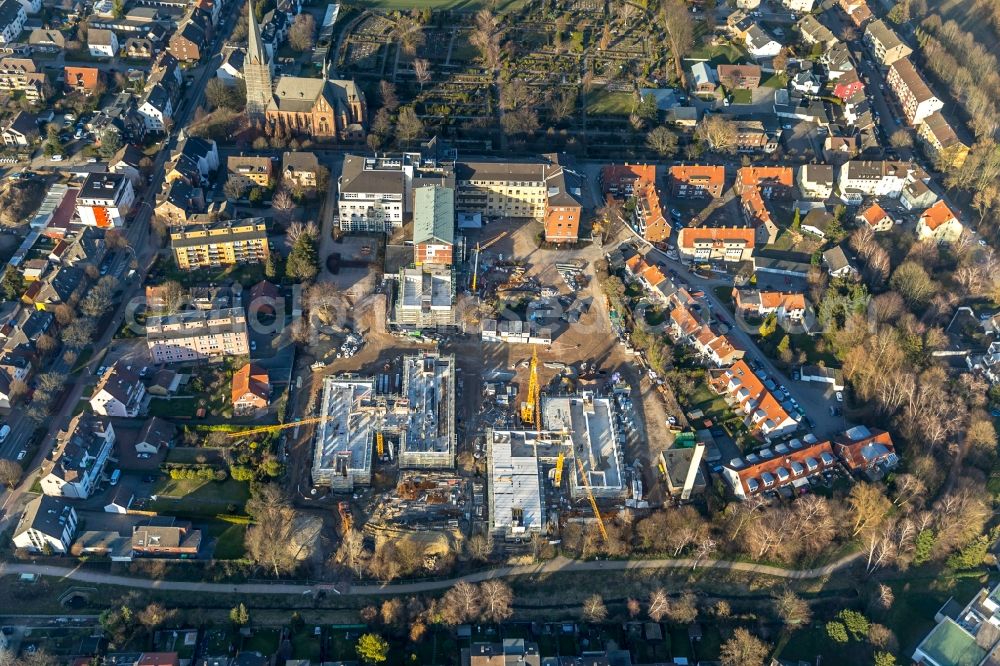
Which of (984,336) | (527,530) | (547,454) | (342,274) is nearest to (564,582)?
(527,530)

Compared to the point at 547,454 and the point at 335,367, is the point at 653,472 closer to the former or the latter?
the point at 547,454

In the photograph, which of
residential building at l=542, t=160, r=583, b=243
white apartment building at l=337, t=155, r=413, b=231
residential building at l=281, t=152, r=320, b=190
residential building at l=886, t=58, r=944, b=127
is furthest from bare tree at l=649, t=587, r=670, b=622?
residential building at l=886, t=58, r=944, b=127

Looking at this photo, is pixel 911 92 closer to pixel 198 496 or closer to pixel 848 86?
pixel 848 86

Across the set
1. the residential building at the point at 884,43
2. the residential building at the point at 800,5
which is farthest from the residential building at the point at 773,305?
the residential building at the point at 800,5

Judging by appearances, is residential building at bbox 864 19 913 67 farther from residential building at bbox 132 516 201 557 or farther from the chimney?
residential building at bbox 132 516 201 557

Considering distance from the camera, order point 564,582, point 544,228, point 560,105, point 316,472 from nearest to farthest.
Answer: point 564,582, point 316,472, point 544,228, point 560,105
